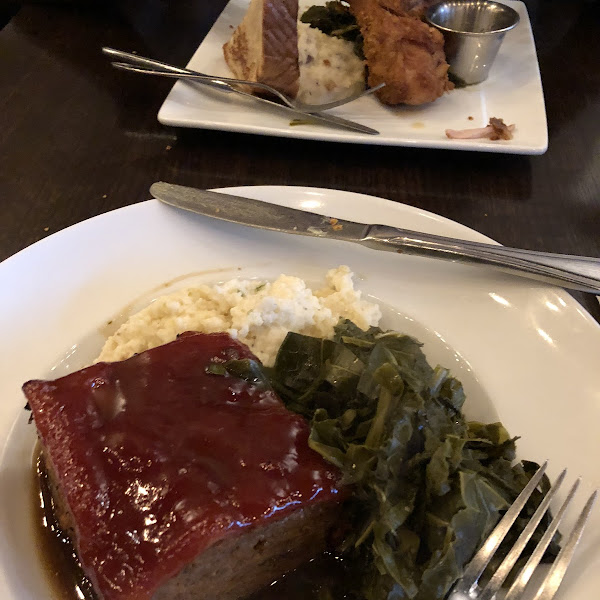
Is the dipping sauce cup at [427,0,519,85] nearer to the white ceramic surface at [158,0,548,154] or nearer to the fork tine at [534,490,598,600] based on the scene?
the white ceramic surface at [158,0,548,154]

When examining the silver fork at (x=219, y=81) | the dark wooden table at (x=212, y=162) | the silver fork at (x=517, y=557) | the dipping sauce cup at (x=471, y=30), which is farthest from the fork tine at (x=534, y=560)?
the dipping sauce cup at (x=471, y=30)

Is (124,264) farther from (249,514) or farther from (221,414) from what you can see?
(249,514)

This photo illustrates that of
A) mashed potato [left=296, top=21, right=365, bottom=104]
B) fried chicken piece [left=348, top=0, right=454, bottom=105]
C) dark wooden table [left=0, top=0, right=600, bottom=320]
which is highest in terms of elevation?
fried chicken piece [left=348, top=0, right=454, bottom=105]

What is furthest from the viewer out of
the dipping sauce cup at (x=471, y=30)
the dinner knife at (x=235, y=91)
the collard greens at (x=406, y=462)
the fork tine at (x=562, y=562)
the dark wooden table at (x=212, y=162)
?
the dipping sauce cup at (x=471, y=30)

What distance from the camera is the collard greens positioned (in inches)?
68.0

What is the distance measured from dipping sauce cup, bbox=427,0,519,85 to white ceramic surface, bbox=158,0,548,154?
13cm

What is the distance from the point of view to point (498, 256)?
246 centimetres

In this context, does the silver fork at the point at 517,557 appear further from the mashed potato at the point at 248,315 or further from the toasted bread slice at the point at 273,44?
the toasted bread slice at the point at 273,44

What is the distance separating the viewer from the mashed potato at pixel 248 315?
2.38 m

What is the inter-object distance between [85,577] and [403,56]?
141 inches

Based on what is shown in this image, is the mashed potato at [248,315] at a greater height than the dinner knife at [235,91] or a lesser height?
lesser

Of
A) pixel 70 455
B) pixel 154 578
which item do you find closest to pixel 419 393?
pixel 154 578

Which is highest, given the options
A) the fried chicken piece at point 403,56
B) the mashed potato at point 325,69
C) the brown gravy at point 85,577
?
the fried chicken piece at point 403,56

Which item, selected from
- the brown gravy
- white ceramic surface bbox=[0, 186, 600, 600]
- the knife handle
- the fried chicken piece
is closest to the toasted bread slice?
the fried chicken piece
